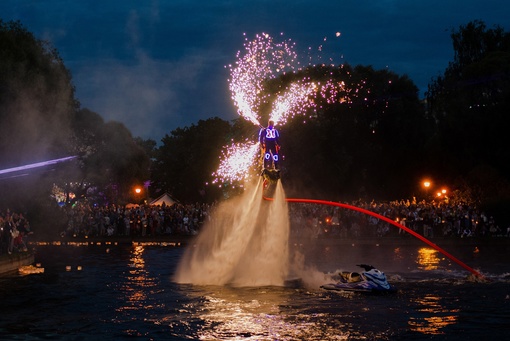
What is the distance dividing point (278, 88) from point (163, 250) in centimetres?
3459

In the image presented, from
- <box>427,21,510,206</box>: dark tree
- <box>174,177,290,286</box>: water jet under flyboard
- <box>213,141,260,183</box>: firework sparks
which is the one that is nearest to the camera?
<box>174,177,290,286</box>: water jet under flyboard

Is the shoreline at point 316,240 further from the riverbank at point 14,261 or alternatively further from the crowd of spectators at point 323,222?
the riverbank at point 14,261

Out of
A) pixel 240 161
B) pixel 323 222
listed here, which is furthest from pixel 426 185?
pixel 240 161

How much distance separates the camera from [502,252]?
43.7 metres

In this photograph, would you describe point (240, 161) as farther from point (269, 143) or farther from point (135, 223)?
point (135, 223)

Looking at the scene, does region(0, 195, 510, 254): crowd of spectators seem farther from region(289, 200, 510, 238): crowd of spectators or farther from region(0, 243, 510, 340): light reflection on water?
region(0, 243, 510, 340): light reflection on water

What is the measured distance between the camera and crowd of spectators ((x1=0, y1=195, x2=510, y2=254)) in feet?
173

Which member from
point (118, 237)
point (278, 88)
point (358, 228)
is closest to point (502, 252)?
point (358, 228)

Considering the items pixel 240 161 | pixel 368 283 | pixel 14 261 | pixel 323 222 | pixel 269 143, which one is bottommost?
pixel 368 283

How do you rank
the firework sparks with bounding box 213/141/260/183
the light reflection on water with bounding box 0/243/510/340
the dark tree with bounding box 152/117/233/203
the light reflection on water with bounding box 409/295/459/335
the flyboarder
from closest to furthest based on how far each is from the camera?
the light reflection on water with bounding box 0/243/510/340
the light reflection on water with bounding box 409/295/459/335
the flyboarder
the firework sparks with bounding box 213/141/260/183
the dark tree with bounding box 152/117/233/203

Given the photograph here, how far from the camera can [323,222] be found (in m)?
54.4

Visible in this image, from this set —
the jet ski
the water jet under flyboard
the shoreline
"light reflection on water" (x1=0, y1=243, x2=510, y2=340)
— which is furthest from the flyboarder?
the shoreline

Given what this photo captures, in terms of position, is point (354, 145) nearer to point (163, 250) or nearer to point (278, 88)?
point (278, 88)

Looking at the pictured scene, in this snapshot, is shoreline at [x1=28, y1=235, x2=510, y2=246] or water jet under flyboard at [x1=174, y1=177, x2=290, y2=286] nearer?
water jet under flyboard at [x1=174, y1=177, x2=290, y2=286]
